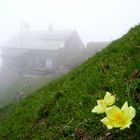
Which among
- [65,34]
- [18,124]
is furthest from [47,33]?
[18,124]

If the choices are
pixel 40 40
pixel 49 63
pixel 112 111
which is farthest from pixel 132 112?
pixel 40 40

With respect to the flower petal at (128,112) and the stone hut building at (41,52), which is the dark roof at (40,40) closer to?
the stone hut building at (41,52)

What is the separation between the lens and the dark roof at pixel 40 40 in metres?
74.6

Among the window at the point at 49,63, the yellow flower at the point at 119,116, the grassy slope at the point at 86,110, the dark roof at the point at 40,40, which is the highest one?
the yellow flower at the point at 119,116

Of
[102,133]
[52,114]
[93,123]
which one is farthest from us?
A: [52,114]

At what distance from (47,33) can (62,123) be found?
79873 mm

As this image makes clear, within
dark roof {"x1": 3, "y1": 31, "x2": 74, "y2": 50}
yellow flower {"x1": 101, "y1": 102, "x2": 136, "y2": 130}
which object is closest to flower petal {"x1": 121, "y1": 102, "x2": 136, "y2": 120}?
yellow flower {"x1": 101, "y1": 102, "x2": 136, "y2": 130}

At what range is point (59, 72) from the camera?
57.1 meters

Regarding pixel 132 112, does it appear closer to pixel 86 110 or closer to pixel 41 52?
pixel 86 110

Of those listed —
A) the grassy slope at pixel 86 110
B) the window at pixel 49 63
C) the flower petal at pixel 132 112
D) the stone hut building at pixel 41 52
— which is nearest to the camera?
the flower petal at pixel 132 112

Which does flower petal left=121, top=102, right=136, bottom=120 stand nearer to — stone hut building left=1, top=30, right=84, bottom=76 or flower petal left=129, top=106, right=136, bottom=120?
flower petal left=129, top=106, right=136, bottom=120

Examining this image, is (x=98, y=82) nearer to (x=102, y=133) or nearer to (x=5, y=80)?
(x=102, y=133)

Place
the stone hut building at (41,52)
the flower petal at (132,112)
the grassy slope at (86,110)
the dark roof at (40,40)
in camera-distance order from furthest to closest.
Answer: the dark roof at (40,40) < the stone hut building at (41,52) < the grassy slope at (86,110) < the flower petal at (132,112)

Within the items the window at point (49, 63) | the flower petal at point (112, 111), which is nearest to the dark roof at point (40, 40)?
the window at point (49, 63)
